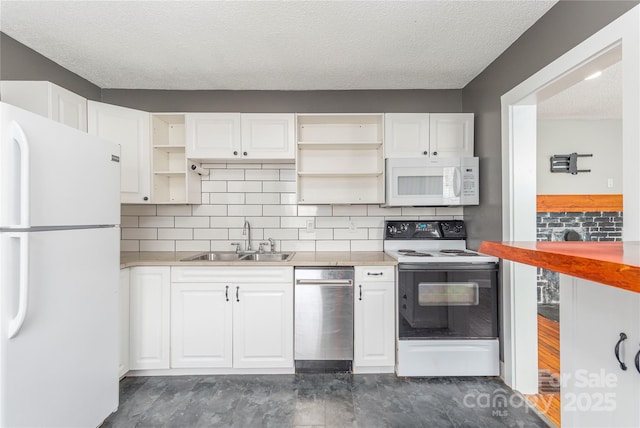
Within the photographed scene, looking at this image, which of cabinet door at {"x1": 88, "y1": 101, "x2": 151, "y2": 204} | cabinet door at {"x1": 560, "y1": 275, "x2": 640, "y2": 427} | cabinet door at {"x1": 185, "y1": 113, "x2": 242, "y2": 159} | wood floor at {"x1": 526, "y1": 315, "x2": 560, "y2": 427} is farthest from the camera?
cabinet door at {"x1": 185, "y1": 113, "x2": 242, "y2": 159}

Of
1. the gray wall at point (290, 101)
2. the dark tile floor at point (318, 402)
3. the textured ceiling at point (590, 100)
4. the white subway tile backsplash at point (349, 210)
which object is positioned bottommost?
the dark tile floor at point (318, 402)

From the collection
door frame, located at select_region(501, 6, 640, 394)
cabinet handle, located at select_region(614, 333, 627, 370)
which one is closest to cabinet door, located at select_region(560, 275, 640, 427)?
cabinet handle, located at select_region(614, 333, 627, 370)

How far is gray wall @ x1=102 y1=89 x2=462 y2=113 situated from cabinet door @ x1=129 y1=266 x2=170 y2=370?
154cm

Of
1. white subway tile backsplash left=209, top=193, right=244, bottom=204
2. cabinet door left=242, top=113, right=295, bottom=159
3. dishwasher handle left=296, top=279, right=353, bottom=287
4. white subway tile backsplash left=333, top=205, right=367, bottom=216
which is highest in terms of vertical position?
cabinet door left=242, top=113, right=295, bottom=159

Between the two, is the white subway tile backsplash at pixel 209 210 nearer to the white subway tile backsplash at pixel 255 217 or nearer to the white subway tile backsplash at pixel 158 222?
the white subway tile backsplash at pixel 255 217

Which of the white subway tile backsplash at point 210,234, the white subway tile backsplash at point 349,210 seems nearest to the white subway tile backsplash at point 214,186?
the white subway tile backsplash at point 210,234

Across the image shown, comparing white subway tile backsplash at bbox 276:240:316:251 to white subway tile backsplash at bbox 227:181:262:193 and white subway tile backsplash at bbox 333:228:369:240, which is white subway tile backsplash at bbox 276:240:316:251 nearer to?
white subway tile backsplash at bbox 333:228:369:240

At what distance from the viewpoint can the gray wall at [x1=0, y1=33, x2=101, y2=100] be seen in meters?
2.04

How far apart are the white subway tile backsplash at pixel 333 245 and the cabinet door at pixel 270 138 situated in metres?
0.89

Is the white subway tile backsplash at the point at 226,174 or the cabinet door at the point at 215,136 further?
the white subway tile backsplash at the point at 226,174

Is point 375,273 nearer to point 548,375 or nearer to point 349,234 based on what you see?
point 349,234

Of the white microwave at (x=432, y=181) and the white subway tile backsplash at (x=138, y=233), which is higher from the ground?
the white microwave at (x=432, y=181)

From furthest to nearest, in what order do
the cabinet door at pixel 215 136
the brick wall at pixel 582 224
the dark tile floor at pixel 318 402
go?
the brick wall at pixel 582 224, the cabinet door at pixel 215 136, the dark tile floor at pixel 318 402

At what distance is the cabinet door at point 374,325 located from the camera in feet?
7.89
